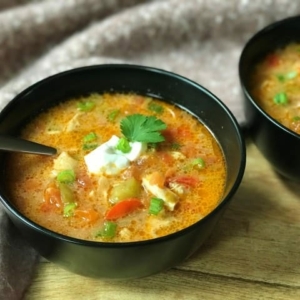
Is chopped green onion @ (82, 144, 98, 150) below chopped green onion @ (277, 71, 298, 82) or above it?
above

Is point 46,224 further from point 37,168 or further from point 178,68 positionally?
point 178,68

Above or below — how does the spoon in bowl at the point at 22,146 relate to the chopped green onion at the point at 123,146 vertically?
above

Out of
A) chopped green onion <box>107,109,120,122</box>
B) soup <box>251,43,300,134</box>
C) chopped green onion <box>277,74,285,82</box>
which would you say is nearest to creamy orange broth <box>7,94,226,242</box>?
chopped green onion <box>107,109,120,122</box>

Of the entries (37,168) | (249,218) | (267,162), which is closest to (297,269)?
(249,218)

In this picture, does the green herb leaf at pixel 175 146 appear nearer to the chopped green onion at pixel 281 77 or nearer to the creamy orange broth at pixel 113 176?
the creamy orange broth at pixel 113 176

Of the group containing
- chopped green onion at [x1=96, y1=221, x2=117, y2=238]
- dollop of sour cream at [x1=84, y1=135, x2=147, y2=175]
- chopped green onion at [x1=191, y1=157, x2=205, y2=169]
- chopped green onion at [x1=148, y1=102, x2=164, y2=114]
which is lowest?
chopped green onion at [x1=191, y1=157, x2=205, y2=169]

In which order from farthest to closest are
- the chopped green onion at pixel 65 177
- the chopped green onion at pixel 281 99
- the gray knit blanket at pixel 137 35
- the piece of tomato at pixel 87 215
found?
the gray knit blanket at pixel 137 35
the chopped green onion at pixel 281 99
the chopped green onion at pixel 65 177
the piece of tomato at pixel 87 215

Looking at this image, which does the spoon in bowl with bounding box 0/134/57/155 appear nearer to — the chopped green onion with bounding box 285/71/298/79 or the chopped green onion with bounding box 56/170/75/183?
the chopped green onion with bounding box 56/170/75/183

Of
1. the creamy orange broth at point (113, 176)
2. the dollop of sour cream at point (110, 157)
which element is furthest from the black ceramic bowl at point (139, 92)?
the dollop of sour cream at point (110, 157)
